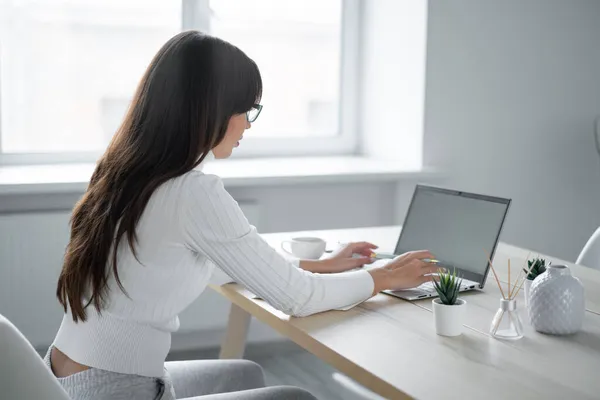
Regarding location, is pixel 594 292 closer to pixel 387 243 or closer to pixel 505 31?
pixel 387 243

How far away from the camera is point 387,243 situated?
7.40 ft

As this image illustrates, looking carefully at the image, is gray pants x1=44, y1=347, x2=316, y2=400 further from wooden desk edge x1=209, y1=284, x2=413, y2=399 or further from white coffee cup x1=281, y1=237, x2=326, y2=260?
white coffee cup x1=281, y1=237, x2=326, y2=260

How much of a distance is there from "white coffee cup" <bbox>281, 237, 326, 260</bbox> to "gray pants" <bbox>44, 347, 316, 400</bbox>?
1.20 ft

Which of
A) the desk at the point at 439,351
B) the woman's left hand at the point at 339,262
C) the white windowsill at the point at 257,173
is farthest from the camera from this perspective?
the white windowsill at the point at 257,173

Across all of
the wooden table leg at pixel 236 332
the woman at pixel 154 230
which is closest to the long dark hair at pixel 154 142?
the woman at pixel 154 230

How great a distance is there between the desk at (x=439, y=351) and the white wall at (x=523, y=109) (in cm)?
159

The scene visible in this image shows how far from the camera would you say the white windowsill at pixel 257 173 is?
2736 mm

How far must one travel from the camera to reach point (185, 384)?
1668 mm

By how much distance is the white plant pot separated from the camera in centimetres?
147

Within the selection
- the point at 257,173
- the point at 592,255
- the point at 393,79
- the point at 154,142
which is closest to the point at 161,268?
the point at 154,142

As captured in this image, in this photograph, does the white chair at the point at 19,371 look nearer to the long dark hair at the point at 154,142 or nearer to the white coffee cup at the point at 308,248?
the long dark hair at the point at 154,142

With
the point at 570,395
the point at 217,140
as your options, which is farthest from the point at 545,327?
the point at 217,140

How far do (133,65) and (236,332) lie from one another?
140 cm

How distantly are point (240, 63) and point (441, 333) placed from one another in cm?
60
